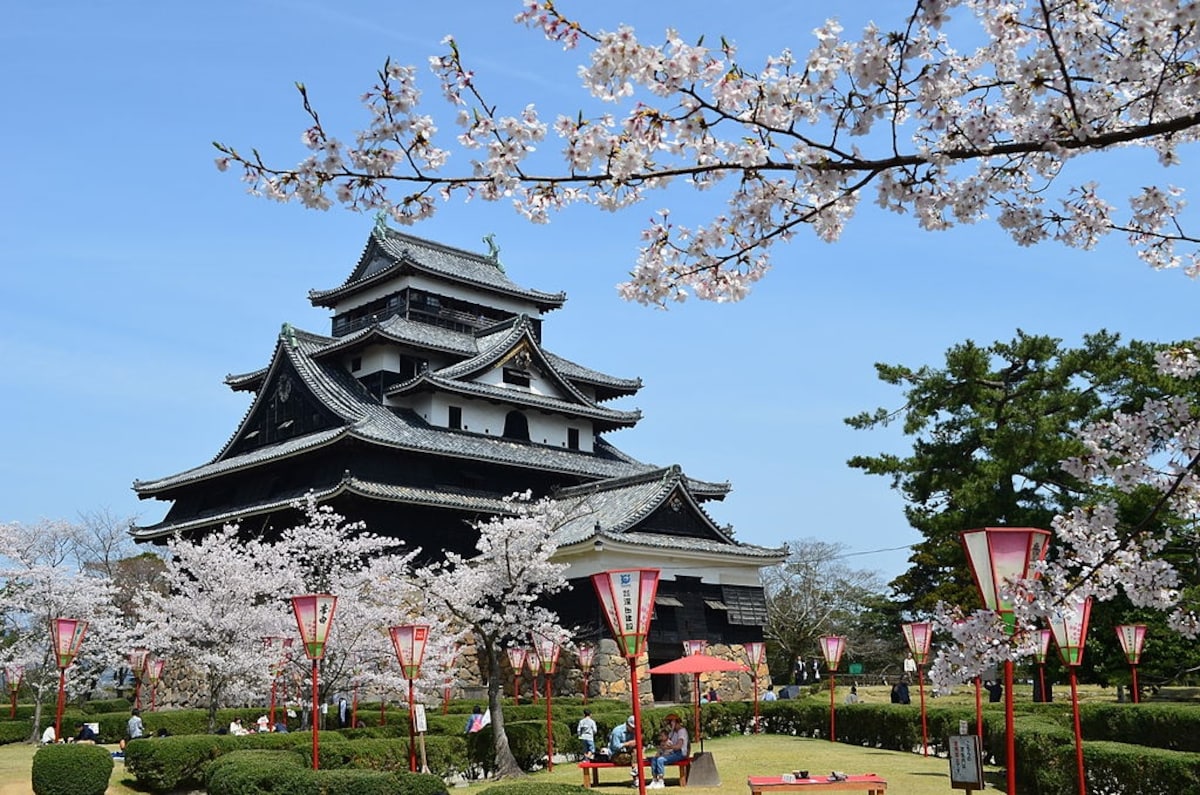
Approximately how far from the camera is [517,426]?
4162 cm

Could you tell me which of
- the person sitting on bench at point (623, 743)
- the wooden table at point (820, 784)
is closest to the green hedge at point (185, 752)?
the person sitting on bench at point (623, 743)

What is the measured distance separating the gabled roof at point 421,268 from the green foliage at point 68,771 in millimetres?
28006

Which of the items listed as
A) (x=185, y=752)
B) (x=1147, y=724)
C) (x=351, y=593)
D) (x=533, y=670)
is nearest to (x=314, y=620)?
(x=185, y=752)

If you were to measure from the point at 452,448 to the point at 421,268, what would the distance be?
10149 millimetres

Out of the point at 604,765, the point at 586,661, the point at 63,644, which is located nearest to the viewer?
the point at 604,765

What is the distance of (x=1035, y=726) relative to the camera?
54.9ft

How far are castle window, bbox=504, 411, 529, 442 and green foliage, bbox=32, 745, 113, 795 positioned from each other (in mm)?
24215

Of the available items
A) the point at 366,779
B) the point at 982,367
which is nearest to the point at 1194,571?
the point at 982,367

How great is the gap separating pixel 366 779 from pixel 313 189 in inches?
339

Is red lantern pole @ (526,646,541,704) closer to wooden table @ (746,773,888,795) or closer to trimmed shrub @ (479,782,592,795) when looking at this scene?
wooden table @ (746,773,888,795)

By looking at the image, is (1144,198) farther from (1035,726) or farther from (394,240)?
(394,240)

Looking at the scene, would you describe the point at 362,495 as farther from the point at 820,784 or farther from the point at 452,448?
the point at 820,784

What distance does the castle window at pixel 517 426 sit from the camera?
1625 inches

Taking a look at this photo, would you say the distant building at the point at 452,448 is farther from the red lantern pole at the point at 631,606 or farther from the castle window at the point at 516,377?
the red lantern pole at the point at 631,606
